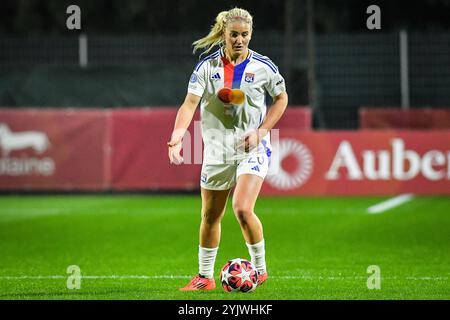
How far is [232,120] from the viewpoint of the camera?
32.9 feet

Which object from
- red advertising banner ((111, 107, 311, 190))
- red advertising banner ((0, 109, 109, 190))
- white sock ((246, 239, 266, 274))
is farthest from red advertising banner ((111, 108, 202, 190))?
white sock ((246, 239, 266, 274))

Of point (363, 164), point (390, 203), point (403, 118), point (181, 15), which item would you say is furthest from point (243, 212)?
point (181, 15)

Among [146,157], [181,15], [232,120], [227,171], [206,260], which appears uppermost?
[181,15]

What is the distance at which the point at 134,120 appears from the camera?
74.6ft

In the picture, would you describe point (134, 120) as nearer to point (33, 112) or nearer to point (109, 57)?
point (33, 112)

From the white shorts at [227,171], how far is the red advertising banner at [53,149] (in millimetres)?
12845

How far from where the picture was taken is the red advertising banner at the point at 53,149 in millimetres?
22500

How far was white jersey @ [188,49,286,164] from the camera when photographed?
9938mm

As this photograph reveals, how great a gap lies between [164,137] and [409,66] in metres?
6.43

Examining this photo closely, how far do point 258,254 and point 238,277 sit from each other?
0.42 metres

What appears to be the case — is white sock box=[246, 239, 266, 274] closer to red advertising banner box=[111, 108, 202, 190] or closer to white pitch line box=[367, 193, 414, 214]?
white pitch line box=[367, 193, 414, 214]

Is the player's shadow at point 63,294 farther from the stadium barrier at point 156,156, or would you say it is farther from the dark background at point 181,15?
the dark background at point 181,15

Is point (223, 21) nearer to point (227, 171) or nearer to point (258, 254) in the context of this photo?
point (227, 171)

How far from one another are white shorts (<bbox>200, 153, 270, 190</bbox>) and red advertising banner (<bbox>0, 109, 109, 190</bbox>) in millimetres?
12845
